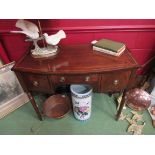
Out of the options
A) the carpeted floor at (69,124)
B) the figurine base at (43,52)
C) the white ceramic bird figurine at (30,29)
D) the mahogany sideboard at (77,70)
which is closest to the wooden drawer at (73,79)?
the mahogany sideboard at (77,70)

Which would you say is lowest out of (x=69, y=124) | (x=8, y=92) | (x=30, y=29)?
(x=69, y=124)

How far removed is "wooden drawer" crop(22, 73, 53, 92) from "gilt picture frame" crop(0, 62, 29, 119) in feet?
1.60

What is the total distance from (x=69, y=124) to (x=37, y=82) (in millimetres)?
651

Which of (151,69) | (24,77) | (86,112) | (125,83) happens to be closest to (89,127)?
(86,112)

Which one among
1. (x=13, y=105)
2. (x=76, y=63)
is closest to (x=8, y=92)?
(x=13, y=105)

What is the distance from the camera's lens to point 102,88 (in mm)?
1196

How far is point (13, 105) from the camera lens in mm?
1694

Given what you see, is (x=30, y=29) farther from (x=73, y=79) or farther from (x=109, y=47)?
(x=109, y=47)

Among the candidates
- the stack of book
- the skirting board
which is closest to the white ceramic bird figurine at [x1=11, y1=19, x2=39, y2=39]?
the stack of book

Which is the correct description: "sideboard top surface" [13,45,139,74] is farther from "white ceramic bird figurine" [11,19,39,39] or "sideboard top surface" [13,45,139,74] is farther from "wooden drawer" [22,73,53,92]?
"white ceramic bird figurine" [11,19,39,39]

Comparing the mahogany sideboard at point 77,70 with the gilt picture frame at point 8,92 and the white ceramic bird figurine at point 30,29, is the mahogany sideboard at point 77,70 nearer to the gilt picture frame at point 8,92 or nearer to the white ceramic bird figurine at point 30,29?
the white ceramic bird figurine at point 30,29

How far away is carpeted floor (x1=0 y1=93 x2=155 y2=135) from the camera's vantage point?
4.86 feet

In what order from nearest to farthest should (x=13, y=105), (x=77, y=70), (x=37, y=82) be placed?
(x=77, y=70) → (x=37, y=82) → (x=13, y=105)

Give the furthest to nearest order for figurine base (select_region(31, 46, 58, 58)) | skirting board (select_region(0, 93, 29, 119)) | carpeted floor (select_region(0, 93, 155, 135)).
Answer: skirting board (select_region(0, 93, 29, 119)) < carpeted floor (select_region(0, 93, 155, 135)) < figurine base (select_region(31, 46, 58, 58))
